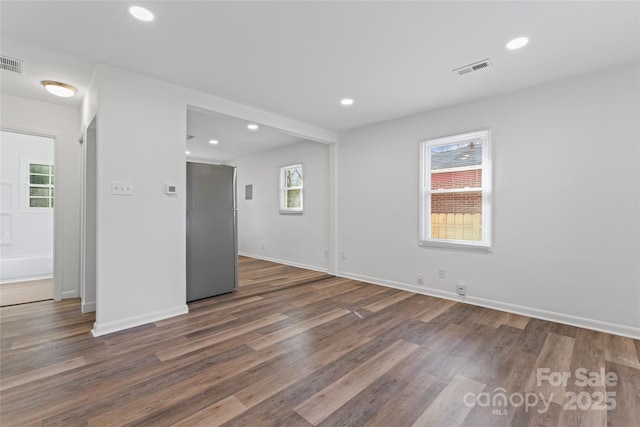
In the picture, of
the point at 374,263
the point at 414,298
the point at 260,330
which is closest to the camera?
the point at 260,330

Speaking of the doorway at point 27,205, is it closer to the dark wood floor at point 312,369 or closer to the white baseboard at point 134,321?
the dark wood floor at point 312,369

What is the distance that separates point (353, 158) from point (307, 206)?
1.55 m

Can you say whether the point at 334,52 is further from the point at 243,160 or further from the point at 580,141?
the point at 243,160

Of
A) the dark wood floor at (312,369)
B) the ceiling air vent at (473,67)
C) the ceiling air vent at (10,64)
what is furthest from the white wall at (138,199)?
the ceiling air vent at (473,67)

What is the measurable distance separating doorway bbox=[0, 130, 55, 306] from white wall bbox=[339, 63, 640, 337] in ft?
22.0

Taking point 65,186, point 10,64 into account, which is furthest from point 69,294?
point 10,64

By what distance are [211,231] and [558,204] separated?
425 cm

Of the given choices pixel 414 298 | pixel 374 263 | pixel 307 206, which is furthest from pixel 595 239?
pixel 307 206

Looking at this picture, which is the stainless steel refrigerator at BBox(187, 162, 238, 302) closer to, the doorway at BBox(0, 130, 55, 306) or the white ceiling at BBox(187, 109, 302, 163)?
the white ceiling at BBox(187, 109, 302, 163)

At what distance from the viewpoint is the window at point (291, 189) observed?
20.3ft

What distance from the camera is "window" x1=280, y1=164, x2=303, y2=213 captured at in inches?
244

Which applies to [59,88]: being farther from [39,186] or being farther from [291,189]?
[39,186]

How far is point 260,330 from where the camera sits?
2.81m

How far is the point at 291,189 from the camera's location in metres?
6.34
